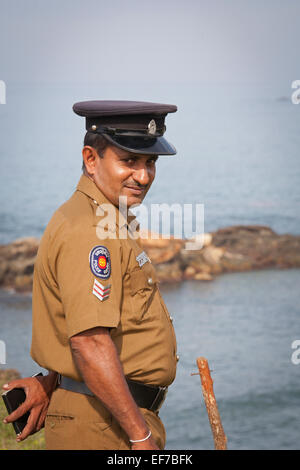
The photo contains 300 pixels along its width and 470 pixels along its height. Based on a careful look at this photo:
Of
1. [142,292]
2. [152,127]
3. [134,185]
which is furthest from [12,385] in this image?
[152,127]

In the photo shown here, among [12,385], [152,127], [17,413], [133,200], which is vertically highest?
[152,127]

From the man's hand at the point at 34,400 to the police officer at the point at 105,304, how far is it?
0.07ft

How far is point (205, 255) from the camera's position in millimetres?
20000

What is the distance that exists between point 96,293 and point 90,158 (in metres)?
0.59

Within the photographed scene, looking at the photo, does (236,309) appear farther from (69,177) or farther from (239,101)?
(239,101)

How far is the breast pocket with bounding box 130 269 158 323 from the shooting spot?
9.27 feet

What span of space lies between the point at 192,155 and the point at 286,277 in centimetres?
2068

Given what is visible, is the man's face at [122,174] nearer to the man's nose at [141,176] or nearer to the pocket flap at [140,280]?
the man's nose at [141,176]

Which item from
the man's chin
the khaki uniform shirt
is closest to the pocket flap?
the khaki uniform shirt

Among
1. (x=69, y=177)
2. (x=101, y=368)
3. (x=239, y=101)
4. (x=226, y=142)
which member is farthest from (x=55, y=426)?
(x=239, y=101)

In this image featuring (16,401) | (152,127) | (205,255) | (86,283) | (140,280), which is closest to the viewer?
(86,283)

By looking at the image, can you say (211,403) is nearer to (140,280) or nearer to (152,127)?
(140,280)

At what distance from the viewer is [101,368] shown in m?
2.60

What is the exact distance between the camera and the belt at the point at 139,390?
9.35 feet
